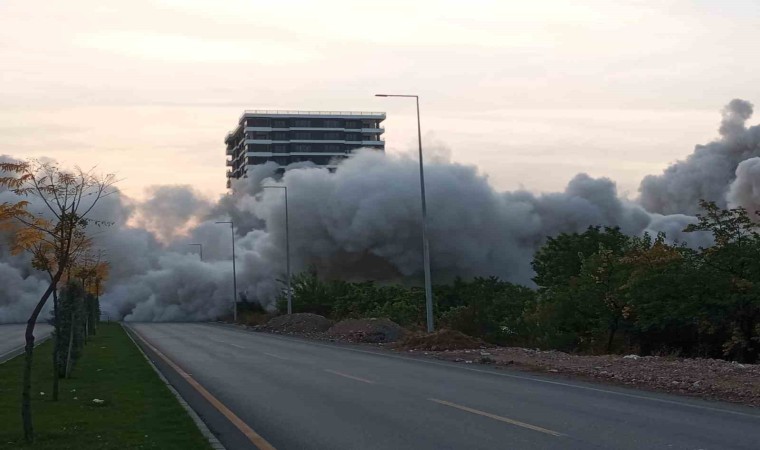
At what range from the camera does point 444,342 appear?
3200 cm

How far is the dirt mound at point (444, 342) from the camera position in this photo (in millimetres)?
31578

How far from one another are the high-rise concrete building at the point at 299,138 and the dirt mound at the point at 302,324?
87482 mm

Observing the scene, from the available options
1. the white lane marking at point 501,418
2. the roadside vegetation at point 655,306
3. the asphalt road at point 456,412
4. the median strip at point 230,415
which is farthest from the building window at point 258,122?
the white lane marking at point 501,418

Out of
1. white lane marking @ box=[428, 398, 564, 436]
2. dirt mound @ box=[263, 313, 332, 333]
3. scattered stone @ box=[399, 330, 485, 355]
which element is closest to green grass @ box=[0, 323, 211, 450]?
white lane marking @ box=[428, 398, 564, 436]

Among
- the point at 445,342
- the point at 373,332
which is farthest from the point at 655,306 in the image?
the point at 373,332

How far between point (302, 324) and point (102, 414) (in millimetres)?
38691

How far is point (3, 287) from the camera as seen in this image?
97500 mm

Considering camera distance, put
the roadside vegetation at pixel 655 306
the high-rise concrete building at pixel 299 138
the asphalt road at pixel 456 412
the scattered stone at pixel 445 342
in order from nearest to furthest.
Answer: the asphalt road at pixel 456 412, the roadside vegetation at pixel 655 306, the scattered stone at pixel 445 342, the high-rise concrete building at pixel 299 138

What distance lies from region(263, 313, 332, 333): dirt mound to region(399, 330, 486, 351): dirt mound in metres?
17.7

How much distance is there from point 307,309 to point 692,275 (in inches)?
1815

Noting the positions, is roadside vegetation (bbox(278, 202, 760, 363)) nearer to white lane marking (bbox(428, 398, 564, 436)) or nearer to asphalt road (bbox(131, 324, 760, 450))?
asphalt road (bbox(131, 324, 760, 450))

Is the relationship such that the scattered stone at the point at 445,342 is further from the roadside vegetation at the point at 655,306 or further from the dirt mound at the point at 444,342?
the roadside vegetation at the point at 655,306

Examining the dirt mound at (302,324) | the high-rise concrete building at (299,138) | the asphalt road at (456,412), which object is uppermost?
the high-rise concrete building at (299,138)

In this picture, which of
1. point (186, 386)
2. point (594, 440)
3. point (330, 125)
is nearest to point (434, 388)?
point (186, 386)
